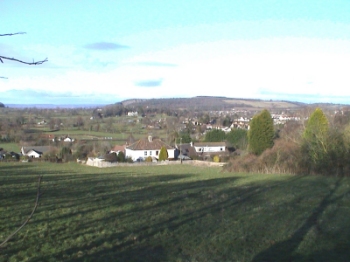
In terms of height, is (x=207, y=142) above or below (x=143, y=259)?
below

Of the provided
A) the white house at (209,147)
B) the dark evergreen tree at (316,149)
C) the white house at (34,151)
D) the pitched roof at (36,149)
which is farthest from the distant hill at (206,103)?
the dark evergreen tree at (316,149)

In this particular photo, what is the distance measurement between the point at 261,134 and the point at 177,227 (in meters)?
33.4

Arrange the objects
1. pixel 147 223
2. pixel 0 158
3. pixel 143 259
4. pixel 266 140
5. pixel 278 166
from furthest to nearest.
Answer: pixel 0 158 → pixel 266 140 → pixel 278 166 → pixel 147 223 → pixel 143 259

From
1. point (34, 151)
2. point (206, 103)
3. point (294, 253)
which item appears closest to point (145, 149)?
point (34, 151)

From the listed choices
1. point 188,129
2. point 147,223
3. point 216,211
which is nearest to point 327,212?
point 216,211

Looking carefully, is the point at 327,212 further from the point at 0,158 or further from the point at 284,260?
the point at 0,158

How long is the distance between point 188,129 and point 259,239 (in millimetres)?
75461

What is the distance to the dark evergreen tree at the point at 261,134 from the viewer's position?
138 feet

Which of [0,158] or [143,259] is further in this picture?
[0,158]

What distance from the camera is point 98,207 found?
12.9 metres

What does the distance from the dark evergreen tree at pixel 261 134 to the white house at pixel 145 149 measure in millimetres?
Result: 20571

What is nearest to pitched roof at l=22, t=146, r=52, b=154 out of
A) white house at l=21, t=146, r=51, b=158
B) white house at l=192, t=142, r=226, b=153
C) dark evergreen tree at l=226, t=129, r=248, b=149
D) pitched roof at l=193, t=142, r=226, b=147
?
white house at l=21, t=146, r=51, b=158

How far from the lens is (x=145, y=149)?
61.9m

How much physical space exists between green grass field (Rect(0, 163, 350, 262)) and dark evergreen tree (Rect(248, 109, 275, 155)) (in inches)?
1026
